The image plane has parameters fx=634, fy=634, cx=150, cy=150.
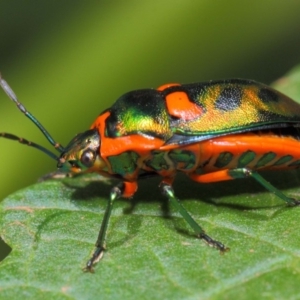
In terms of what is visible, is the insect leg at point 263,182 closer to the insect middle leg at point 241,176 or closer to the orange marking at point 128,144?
the insect middle leg at point 241,176

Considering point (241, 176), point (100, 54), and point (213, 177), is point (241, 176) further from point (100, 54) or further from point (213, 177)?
point (100, 54)

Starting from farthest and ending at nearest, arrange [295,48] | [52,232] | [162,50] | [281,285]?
[295,48] < [162,50] < [52,232] < [281,285]

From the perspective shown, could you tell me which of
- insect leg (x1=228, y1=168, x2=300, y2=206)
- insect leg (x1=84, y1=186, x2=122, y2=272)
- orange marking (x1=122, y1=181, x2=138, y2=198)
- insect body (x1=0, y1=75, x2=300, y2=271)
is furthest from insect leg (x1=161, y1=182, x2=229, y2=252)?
insect leg (x1=228, y1=168, x2=300, y2=206)

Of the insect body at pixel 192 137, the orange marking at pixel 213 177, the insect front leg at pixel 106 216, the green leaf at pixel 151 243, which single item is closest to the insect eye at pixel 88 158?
the insect body at pixel 192 137

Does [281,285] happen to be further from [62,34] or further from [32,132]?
[62,34]

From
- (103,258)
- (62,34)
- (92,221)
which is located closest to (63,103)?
(62,34)
